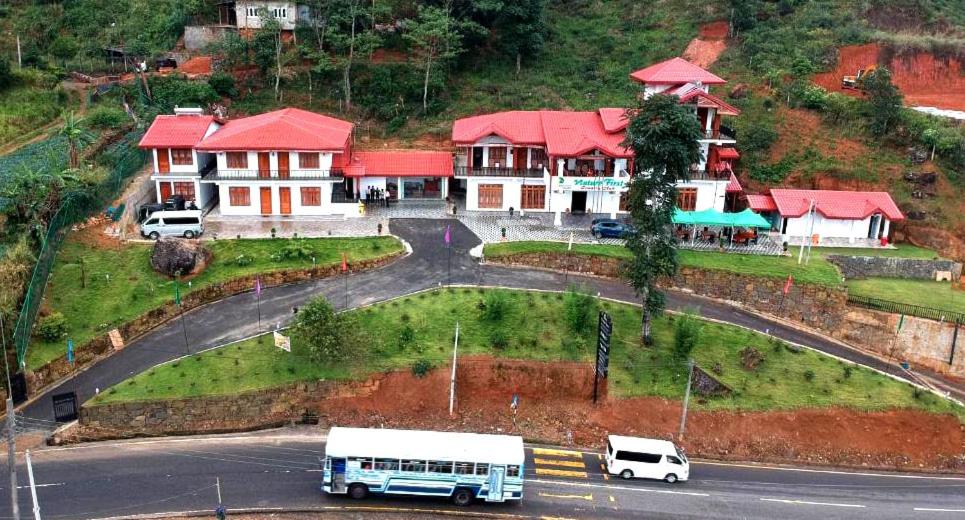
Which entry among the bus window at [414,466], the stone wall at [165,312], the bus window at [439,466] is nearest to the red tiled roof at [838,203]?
the stone wall at [165,312]

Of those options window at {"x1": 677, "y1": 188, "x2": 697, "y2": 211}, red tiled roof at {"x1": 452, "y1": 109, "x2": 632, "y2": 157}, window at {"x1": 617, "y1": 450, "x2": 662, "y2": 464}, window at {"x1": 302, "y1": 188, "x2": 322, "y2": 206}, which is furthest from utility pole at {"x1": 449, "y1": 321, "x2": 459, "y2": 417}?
window at {"x1": 677, "y1": 188, "x2": 697, "y2": 211}

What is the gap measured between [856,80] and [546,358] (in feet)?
154

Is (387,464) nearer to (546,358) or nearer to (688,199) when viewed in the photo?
(546,358)

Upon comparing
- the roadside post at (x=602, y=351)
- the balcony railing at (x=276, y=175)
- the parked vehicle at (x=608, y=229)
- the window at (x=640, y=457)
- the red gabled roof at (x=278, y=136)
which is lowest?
the window at (x=640, y=457)

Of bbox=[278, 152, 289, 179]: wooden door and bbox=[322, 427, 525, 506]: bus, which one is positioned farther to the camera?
bbox=[278, 152, 289, 179]: wooden door

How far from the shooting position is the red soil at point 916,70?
72.3m

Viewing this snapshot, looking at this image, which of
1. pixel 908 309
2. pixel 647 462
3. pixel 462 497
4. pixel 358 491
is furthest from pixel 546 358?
pixel 908 309

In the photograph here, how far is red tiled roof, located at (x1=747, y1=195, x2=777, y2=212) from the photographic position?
184 ft

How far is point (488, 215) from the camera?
57.0 meters

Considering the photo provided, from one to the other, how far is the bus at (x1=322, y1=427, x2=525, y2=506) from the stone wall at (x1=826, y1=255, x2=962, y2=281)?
103 ft

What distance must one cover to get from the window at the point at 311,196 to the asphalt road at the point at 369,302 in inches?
263

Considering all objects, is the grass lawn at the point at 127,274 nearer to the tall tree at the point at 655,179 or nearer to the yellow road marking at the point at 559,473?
the tall tree at the point at 655,179

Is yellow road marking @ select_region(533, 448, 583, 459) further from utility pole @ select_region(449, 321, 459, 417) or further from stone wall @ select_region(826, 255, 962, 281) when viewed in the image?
stone wall @ select_region(826, 255, 962, 281)

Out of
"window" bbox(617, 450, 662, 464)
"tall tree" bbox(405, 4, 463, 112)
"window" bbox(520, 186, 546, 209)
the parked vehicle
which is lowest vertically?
"window" bbox(617, 450, 662, 464)
